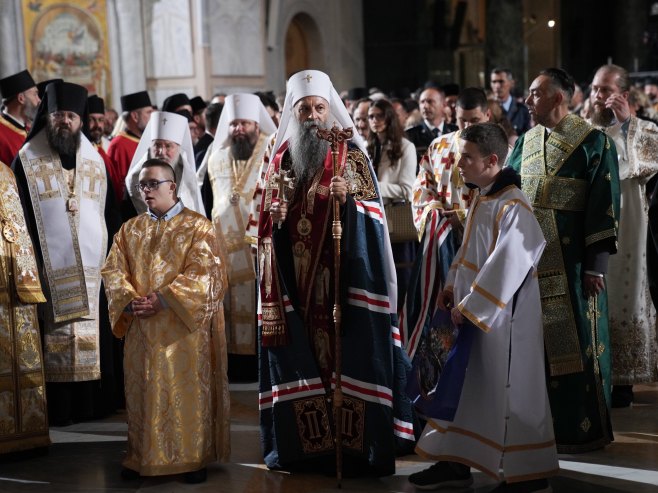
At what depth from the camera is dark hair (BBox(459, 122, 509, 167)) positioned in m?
4.45

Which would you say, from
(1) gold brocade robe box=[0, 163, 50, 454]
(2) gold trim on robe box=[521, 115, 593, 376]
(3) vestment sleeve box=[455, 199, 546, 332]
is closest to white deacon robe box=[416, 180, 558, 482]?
(3) vestment sleeve box=[455, 199, 546, 332]

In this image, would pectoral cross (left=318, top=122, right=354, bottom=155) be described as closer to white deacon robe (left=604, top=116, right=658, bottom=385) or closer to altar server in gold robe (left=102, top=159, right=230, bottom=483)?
altar server in gold robe (left=102, top=159, right=230, bottom=483)

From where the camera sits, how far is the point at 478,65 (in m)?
21.4

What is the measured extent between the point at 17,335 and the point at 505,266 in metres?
2.79

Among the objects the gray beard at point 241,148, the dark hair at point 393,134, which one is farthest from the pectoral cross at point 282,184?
the gray beard at point 241,148

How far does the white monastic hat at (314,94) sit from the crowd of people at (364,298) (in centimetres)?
1

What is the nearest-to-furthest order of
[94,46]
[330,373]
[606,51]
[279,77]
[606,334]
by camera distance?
[330,373] < [606,334] < [94,46] < [279,77] < [606,51]

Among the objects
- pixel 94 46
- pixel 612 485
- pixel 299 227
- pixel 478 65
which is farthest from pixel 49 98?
pixel 478 65

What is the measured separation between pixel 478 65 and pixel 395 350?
17182 mm

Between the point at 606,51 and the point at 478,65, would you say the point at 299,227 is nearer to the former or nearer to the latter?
the point at 478,65

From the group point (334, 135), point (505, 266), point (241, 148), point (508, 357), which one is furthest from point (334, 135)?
point (241, 148)

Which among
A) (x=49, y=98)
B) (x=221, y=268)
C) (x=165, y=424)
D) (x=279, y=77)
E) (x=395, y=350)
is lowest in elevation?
(x=165, y=424)

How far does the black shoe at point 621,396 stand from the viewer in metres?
6.17

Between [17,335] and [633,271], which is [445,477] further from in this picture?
[17,335]
